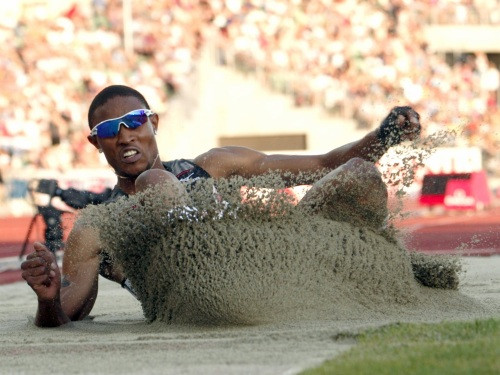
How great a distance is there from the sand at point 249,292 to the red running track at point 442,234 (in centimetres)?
436

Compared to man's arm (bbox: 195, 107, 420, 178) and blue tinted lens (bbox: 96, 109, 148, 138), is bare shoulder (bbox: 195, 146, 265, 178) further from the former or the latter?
blue tinted lens (bbox: 96, 109, 148, 138)

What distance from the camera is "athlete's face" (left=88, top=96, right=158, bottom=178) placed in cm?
553

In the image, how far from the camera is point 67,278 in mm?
5566

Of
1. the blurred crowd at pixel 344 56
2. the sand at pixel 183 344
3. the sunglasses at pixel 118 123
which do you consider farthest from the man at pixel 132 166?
the blurred crowd at pixel 344 56

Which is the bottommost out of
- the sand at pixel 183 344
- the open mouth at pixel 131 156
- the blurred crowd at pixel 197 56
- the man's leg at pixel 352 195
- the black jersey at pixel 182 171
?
the sand at pixel 183 344

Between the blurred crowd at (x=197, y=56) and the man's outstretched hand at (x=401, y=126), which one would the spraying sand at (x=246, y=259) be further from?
the blurred crowd at (x=197, y=56)

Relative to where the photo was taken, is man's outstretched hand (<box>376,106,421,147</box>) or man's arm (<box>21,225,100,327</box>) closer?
man's arm (<box>21,225,100,327</box>)

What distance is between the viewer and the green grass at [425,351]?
338 centimetres

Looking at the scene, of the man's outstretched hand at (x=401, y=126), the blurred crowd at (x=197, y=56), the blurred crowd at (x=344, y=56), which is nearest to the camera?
the man's outstretched hand at (x=401, y=126)

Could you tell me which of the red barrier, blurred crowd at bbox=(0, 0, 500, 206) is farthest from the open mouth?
blurred crowd at bbox=(0, 0, 500, 206)

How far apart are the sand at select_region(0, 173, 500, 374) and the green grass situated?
22cm

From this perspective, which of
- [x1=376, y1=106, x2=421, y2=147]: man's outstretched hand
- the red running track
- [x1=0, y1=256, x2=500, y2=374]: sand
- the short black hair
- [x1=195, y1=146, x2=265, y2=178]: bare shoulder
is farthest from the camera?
the red running track

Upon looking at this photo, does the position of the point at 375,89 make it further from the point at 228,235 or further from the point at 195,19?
the point at 228,235

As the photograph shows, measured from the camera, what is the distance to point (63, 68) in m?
19.3
